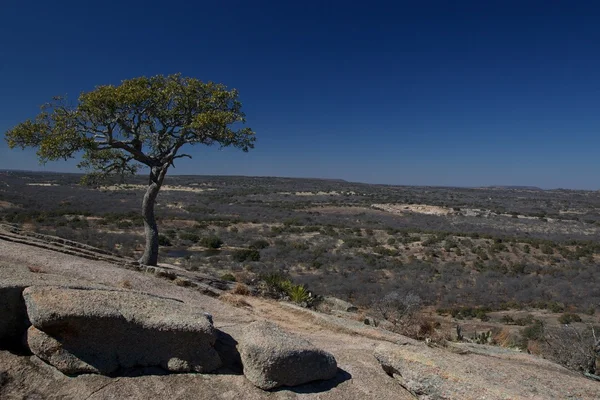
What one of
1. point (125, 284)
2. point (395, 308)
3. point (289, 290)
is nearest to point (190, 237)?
point (289, 290)

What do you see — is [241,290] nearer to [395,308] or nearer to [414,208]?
[395,308]

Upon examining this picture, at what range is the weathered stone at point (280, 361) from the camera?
571cm

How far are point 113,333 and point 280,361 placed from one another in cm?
257

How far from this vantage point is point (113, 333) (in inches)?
219

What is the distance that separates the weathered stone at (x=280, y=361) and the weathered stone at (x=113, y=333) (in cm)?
61

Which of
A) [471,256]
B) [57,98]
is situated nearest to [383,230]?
[471,256]

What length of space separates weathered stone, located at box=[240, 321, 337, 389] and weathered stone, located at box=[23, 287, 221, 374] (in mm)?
614

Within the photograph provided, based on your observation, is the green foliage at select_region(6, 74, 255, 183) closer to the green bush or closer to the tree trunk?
the tree trunk

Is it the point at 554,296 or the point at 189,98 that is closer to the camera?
the point at 189,98

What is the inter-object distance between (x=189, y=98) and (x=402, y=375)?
1203cm

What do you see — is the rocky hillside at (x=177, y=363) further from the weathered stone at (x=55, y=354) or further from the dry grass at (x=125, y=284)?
the dry grass at (x=125, y=284)

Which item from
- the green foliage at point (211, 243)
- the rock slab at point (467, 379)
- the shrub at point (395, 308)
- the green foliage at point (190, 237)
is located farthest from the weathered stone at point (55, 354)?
the green foliage at point (190, 237)

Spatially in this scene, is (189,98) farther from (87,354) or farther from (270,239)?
(270,239)

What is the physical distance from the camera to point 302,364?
19.2 ft
